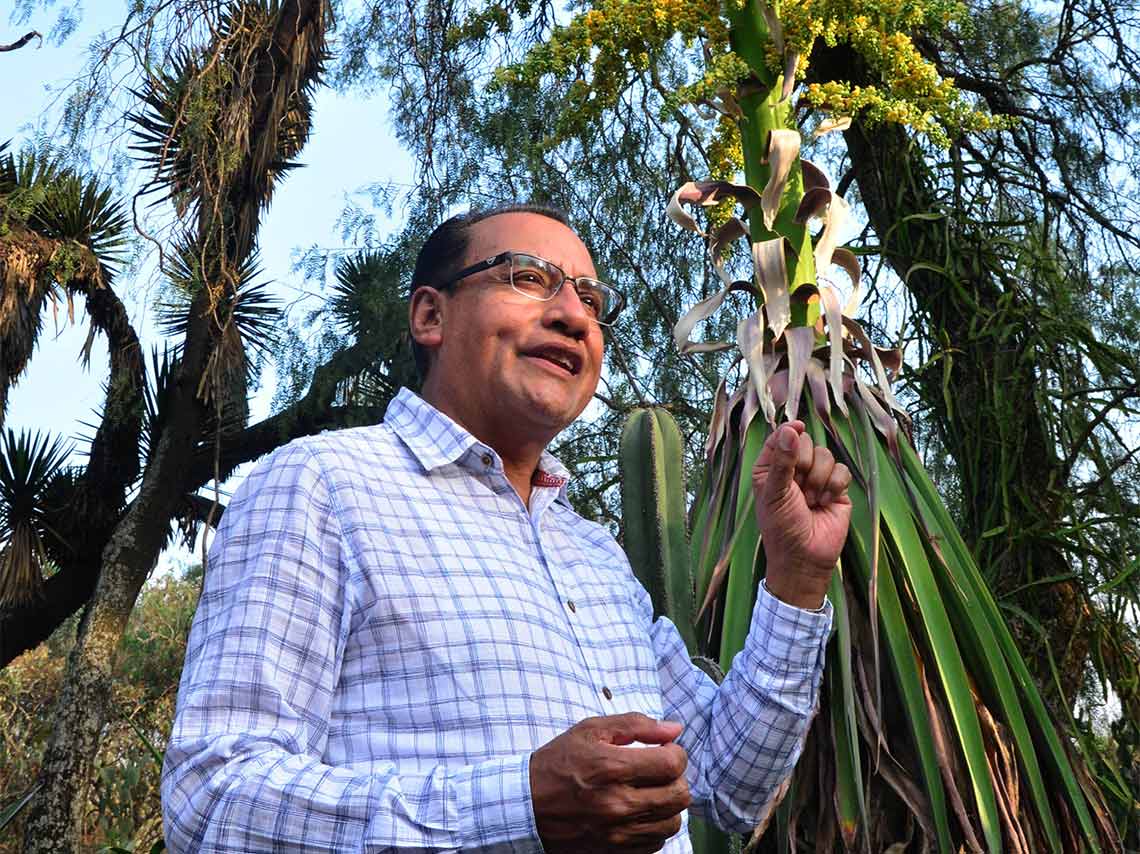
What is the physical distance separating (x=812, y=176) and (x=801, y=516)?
1.57 m

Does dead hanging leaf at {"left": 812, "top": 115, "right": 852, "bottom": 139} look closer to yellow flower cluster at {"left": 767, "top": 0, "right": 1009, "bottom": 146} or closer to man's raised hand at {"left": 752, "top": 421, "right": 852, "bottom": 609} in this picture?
yellow flower cluster at {"left": 767, "top": 0, "right": 1009, "bottom": 146}

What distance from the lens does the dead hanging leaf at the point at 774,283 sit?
2836 millimetres

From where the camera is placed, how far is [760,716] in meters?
1.67

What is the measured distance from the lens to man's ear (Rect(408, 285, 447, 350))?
1.91m

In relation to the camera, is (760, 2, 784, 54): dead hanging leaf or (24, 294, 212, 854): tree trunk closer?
(760, 2, 784, 54): dead hanging leaf

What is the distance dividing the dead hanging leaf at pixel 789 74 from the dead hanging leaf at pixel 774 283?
1.36ft

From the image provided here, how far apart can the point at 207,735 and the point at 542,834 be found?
0.36 metres

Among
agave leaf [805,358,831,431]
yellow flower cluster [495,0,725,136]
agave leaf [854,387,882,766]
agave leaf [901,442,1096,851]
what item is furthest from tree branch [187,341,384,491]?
agave leaf [901,442,1096,851]

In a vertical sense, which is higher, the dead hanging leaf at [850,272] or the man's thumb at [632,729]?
the dead hanging leaf at [850,272]

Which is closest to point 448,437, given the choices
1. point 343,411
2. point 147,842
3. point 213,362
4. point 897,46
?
point 897,46

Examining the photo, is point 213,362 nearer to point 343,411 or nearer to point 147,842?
point 343,411

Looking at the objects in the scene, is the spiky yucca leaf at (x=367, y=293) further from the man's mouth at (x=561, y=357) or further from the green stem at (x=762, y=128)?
the man's mouth at (x=561, y=357)

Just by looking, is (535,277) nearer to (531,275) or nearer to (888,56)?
(531,275)

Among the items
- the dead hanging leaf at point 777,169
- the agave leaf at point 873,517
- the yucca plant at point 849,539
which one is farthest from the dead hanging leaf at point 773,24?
the agave leaf at point 873,517
